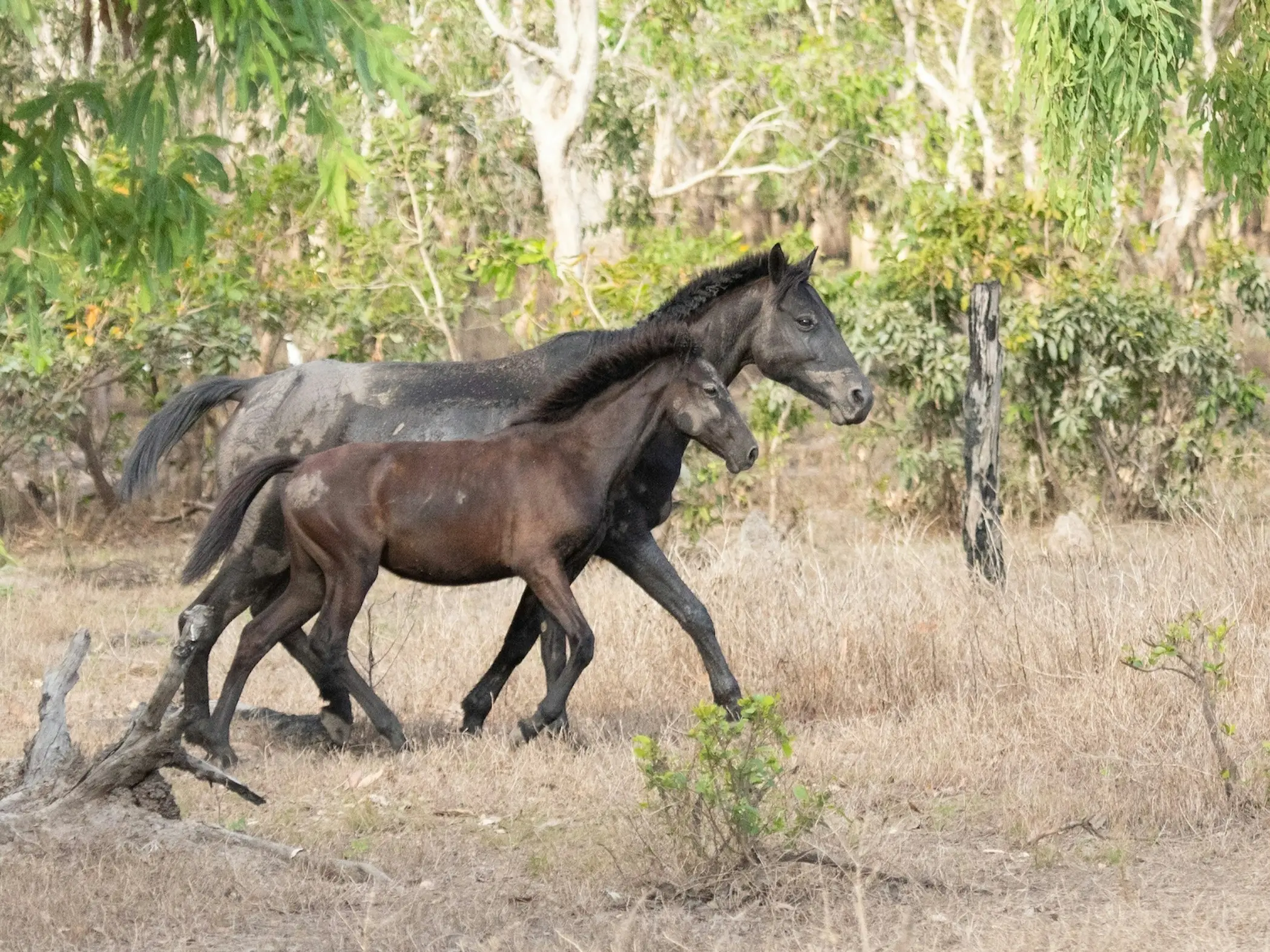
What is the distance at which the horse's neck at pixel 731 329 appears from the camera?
27.1ft

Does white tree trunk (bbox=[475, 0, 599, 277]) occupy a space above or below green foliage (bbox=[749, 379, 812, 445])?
above

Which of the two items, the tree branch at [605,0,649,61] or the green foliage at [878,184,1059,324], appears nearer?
the green foliage at [878,184,1059,324]

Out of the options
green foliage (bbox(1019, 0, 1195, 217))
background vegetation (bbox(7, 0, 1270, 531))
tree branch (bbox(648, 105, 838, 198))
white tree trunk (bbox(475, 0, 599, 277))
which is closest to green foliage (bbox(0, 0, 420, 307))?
background vegetation (bbox(7, 0, 1270, 531))

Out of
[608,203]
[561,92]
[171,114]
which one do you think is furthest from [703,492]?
[171,114]

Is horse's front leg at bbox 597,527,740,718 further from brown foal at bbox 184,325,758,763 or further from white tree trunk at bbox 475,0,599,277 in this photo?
white tree trunk at bbox 475,0,599,277

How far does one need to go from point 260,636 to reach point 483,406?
5.15 ft

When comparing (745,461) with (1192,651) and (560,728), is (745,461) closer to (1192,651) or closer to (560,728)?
(560,728)

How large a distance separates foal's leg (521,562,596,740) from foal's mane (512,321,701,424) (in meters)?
0.74

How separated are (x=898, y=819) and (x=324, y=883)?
7.39 feet

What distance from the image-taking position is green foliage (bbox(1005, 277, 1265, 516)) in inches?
602

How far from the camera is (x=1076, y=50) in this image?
9852 mm

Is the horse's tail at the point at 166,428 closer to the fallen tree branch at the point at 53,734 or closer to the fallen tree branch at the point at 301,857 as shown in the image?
the fallen tree branch at the point at 53,734

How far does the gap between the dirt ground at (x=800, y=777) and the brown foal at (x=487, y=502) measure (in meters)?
0.59

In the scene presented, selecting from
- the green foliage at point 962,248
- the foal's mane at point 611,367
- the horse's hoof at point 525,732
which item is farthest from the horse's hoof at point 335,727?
the green foliage at point 962,248
